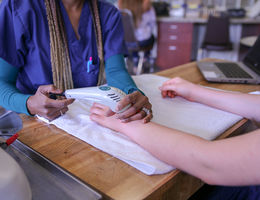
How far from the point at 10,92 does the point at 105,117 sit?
1.03 ft

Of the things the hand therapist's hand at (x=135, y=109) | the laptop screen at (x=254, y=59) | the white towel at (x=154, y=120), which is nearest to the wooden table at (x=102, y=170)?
the white towel at (x=154, y=120)

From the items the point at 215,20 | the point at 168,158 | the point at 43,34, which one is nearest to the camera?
the point at 168,158

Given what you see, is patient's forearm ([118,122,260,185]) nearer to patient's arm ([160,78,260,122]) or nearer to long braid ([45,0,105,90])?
patient's arm ([160,78,260,122])

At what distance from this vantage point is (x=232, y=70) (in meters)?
1.14

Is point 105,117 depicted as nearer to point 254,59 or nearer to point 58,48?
point 58,48

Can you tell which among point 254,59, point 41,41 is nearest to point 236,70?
point 254,59

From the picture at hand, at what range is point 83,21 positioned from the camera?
919 millimetres

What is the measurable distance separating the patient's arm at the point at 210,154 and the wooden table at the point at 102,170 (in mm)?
41

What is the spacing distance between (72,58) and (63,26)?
0.37 ft

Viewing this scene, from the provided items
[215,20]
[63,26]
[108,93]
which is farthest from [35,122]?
[215,20]

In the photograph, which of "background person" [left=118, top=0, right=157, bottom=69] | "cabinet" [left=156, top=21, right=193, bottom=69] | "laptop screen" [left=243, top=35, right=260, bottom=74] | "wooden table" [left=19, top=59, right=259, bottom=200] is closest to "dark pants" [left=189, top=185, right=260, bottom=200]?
"wooden table" [left=19, top=59, right=259, bottom=200]

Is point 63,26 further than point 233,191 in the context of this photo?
Yes

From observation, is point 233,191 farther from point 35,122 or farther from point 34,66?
point 34,66

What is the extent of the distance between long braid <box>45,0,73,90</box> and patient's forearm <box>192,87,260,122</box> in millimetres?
455
